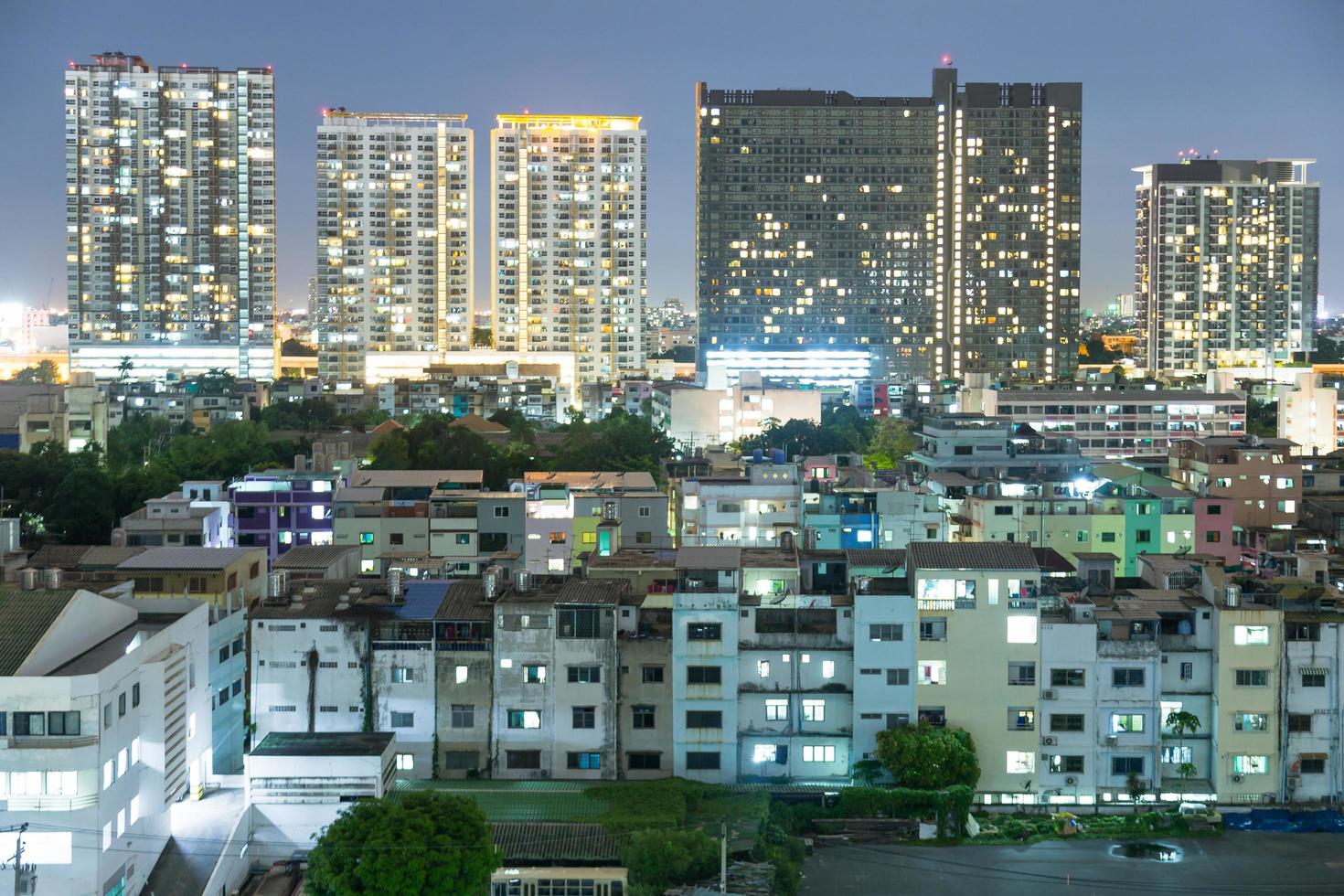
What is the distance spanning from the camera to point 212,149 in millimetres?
55688

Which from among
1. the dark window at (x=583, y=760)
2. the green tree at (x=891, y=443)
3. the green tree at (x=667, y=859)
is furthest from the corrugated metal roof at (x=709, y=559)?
the green tree at (x=891, y=443)

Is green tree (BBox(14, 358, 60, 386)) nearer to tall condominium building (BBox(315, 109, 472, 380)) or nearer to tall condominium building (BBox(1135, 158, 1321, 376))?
tall condominium building (BBox(315, 109, 472, 380))

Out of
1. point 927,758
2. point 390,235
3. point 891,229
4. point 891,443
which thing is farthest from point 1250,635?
point 390,235

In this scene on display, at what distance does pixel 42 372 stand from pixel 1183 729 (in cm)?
5538

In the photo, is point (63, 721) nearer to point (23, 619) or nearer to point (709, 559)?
point (23, 619)

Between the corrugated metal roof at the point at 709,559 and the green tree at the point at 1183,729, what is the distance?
3.61 m

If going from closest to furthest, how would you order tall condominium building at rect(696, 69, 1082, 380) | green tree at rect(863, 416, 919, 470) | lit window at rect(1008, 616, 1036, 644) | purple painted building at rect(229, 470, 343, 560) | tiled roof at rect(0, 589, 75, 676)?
tiled roof at rect(0, 589, 75, 676) → lit window at rect(1008, 616, 1036, 644) → purple painted building at rect(229, 470, 343, 560) → green tree at rect(863, 416, 919, 470) → tall condominium building at rect(696, 69, 1082, 380)

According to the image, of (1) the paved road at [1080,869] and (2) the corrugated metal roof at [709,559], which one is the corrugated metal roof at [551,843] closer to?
(1) the paved road at [1080,869]

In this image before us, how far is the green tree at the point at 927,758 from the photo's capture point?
12211 mm

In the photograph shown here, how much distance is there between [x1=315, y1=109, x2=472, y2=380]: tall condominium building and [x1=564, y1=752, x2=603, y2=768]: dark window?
1863 inches

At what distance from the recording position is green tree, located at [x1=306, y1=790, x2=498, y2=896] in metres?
9.96

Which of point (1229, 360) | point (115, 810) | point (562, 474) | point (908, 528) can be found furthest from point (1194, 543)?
point (1229, 360)

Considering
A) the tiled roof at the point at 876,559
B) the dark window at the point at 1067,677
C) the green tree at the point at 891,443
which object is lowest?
the dark window at the point at 1067,677

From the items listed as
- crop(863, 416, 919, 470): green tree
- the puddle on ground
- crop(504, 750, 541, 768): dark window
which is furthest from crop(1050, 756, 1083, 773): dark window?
crop(863, 416, 919, 470): green tree
